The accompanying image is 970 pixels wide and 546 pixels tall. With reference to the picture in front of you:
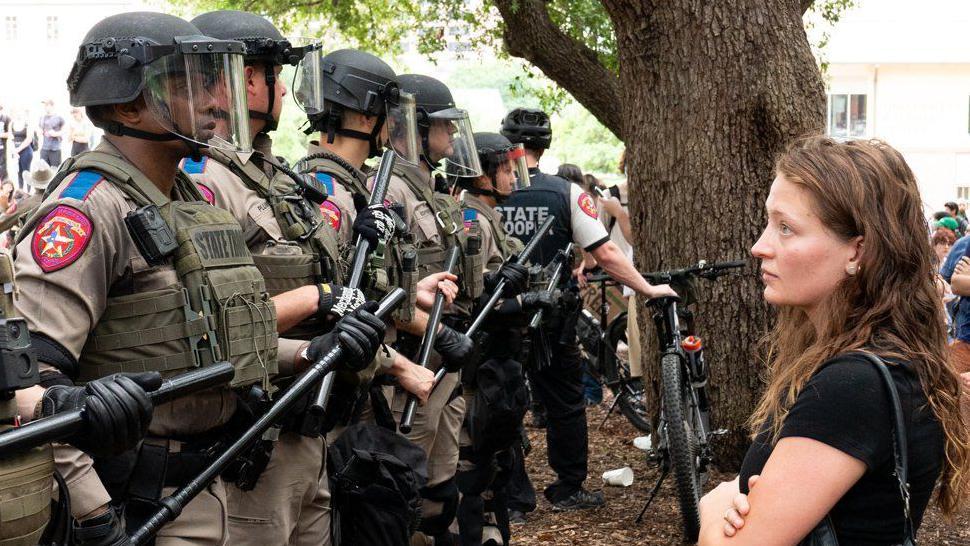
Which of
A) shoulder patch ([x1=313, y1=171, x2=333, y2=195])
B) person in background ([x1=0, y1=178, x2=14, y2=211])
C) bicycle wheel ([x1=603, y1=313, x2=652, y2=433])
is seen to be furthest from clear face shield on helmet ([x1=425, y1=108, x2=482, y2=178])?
person in background ([x1=0, y1=178, x2=14, y2=211])

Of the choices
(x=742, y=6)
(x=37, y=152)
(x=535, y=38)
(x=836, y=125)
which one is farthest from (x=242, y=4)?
(x=836, y=125)

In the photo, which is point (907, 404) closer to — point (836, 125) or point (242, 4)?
point (242, 4)

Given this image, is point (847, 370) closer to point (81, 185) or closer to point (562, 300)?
point (81, 185)

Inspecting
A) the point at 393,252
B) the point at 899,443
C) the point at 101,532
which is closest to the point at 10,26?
the point at 393,252

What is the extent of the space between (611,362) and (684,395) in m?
3.75

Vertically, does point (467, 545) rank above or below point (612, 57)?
below

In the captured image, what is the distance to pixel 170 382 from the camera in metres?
2.29

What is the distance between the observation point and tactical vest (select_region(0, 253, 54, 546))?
202 cm

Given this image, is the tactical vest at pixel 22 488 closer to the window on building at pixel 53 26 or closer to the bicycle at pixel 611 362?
the bicycle at pixel 611 362

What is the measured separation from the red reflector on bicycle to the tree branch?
15.3 feet

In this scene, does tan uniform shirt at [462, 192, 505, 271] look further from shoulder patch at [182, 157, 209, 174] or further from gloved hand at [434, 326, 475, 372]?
shoulder patch at [182, 157, 209, 174]

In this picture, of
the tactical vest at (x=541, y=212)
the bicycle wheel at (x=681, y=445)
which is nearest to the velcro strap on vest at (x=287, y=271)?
the bicycle wheel at (x=681, y=445)

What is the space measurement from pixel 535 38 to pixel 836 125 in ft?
109

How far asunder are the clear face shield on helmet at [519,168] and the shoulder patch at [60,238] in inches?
158
